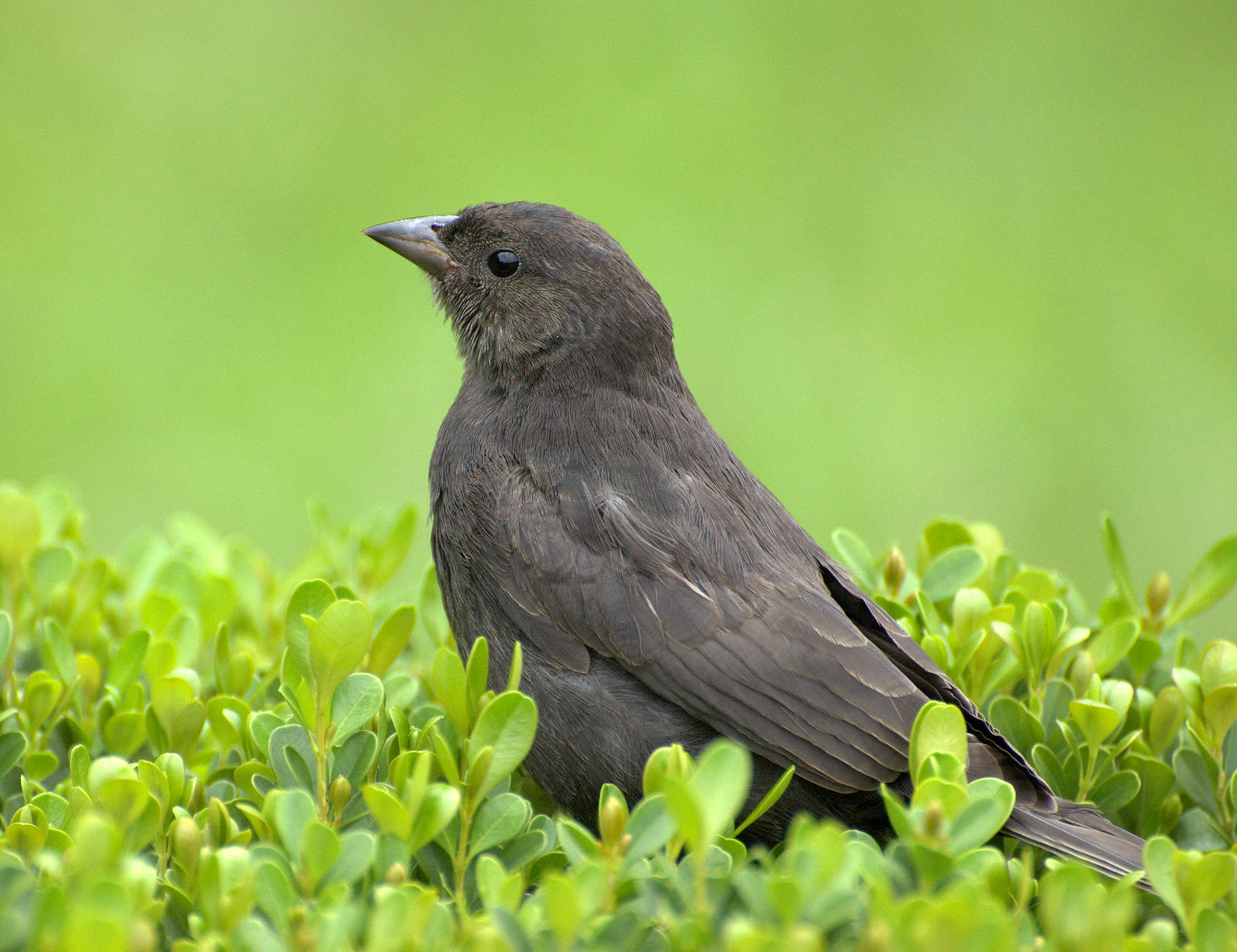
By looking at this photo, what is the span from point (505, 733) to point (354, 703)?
32 cm

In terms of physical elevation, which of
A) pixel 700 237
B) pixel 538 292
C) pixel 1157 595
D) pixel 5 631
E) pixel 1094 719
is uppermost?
pixel 700 237

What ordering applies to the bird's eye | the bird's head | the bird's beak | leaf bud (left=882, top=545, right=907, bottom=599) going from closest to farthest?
leaf bud (left=882, top=545, right=907, bottom=599) < the bird's head < the bird's eye < the bird's beak

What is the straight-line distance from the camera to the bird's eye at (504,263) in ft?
10.9

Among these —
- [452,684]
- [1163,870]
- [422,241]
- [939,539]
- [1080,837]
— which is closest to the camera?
[1163,870]

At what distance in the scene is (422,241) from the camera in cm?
348

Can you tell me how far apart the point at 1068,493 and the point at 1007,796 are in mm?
4620

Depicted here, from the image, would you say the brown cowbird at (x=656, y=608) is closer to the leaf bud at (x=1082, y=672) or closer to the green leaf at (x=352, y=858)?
the leaf bud at (x=1082, y=672)

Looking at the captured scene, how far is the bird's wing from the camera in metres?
2.52

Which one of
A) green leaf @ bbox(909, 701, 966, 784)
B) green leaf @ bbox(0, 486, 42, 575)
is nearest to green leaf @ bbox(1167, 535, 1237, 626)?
green leaf @ bbox(909, 701, 966, 784)

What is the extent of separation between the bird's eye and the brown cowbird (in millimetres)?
285

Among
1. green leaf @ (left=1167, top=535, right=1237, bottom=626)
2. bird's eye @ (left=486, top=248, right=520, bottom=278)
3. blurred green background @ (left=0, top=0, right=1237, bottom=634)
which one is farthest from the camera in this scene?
blurred green background @ (left=0, top=0, right=1237, bottom=634)

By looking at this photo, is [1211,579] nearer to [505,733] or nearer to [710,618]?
[710,618]

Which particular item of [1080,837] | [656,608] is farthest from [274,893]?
[1080,837]

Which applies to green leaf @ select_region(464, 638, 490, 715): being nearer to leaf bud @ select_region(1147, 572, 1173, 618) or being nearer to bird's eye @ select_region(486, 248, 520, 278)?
bird's eye @ select_region(486, 248, 520, 278)
